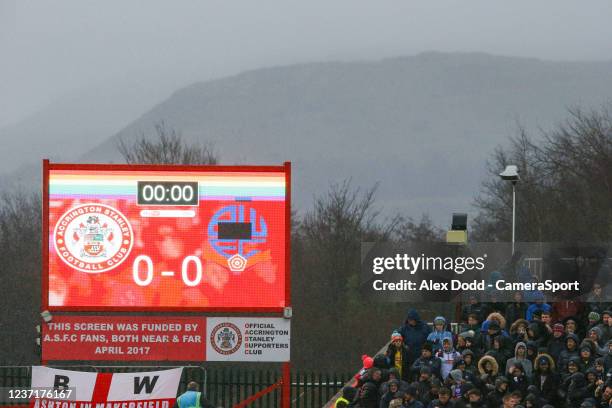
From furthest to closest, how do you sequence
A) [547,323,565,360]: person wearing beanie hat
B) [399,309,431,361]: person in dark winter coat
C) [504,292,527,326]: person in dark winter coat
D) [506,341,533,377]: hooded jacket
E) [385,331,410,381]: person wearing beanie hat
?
1. [504,292,527,326]: person in dark winter coat
2. [399,309,431,361]: person in dark winter coat
3. [385,331,410,381]: person wearing beanie hat
4. [547,323,565,360]: person wearing beanie hat
5. [506,341,533,377]: hooded jacket

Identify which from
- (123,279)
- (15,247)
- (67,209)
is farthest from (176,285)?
(15,247)

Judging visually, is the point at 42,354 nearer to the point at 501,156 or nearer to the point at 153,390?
the point at 153,390

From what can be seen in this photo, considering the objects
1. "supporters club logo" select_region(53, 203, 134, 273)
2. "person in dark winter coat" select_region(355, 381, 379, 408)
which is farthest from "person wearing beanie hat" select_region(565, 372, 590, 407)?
"supporters club logo" select_region(53, 203, 134, 273)

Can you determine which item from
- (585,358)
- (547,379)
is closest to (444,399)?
(547,379)

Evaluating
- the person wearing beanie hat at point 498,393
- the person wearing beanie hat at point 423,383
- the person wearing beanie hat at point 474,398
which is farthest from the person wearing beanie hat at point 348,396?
the person wearing beanie hat at point 498,393

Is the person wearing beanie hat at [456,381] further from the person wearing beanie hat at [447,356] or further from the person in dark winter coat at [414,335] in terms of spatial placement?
the person in dark winter coat at [414,335]

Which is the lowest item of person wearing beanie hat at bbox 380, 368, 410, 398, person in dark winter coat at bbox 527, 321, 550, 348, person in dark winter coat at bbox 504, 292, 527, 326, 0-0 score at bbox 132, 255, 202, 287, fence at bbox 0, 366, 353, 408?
fence at bbox 0, 366, 353, 408

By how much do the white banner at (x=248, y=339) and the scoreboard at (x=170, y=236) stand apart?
11.0 inches

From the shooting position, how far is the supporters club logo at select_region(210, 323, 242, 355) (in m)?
20.2

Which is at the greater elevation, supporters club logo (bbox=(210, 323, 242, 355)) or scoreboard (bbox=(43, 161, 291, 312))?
scoreboard (bbox=(43, 161, 291, 312))

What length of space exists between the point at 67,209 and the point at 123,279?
4.57ft

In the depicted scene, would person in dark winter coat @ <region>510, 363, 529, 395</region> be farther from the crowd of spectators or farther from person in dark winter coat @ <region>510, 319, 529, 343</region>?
person in dark winter coat @ <region>510, 319, 529, 343</region>

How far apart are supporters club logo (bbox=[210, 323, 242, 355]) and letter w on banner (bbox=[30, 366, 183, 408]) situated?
1.01 meters

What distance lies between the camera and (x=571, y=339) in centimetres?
1798
